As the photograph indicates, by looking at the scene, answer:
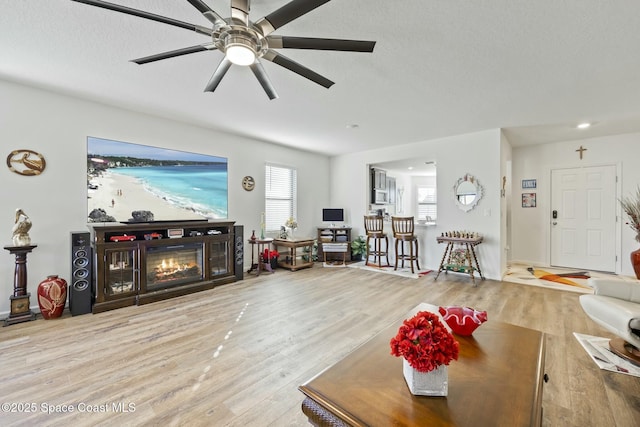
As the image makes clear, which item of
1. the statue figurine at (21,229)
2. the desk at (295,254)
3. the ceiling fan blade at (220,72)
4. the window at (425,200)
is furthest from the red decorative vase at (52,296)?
the window at (425,200)

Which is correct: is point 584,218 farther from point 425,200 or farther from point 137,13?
point 137,13

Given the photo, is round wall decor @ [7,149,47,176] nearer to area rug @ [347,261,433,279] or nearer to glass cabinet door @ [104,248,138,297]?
glass cabinet door @ [104,248,138,297]

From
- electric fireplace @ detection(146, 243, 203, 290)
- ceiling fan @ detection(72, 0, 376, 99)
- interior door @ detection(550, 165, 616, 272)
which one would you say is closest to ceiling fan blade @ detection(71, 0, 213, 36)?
ceiling fan @ detection(72, 0, 376, 99)

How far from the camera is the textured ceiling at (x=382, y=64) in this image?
1.90m

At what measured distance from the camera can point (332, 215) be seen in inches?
254

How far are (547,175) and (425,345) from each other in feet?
21.0

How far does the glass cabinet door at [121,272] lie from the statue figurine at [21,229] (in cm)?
73

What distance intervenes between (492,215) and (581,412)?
3.56 metres

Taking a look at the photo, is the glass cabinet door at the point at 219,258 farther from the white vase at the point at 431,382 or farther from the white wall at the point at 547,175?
the white wall at the point at 547,175

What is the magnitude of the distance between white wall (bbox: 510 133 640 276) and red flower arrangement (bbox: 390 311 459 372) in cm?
616

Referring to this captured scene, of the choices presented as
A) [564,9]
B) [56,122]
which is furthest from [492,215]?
[56,122]

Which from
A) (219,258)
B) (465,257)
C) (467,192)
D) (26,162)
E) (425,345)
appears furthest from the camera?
(467,192)

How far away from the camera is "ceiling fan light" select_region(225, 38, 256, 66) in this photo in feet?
5.50

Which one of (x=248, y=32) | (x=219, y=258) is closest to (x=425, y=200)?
(x=219, y=258)
